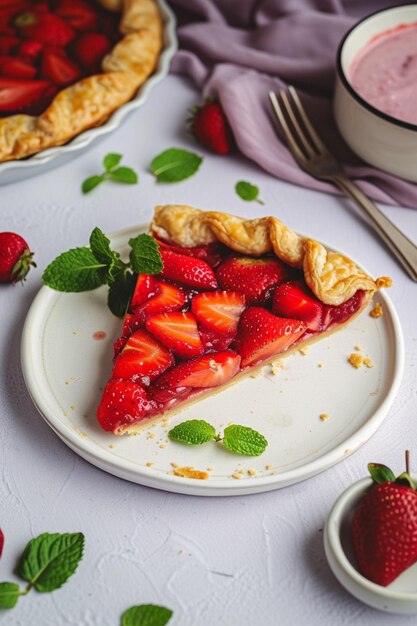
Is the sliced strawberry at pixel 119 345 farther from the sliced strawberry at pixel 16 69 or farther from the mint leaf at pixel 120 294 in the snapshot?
the sliced strawberry at pixel 16 69

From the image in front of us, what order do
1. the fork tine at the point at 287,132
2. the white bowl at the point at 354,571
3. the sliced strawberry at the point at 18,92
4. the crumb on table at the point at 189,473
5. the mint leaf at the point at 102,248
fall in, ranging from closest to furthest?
1. the white bowl at the point at 354,571
2. the crumb on table at the point at 189,473
3. the mint leaf at the point at 102,248
4. the sliced strawberry at the point at 18,92
5. the fork tine at the point at 287,132

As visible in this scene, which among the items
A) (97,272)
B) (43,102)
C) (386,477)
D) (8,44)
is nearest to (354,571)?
(386,477)

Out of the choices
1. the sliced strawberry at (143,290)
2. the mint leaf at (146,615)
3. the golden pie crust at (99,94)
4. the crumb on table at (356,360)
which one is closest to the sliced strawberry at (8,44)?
the golden pie crust at (99,94)

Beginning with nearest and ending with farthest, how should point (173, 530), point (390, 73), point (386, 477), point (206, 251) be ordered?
point (386, 477)
point (173, 530)
point (206, 251)
point (390, 73)

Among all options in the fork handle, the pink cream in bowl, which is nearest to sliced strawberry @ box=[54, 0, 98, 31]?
the pink cream in bowl

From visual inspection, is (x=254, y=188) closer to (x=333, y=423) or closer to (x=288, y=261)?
(x=288, y=261)

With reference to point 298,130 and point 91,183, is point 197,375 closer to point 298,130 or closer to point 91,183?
point 91,183
